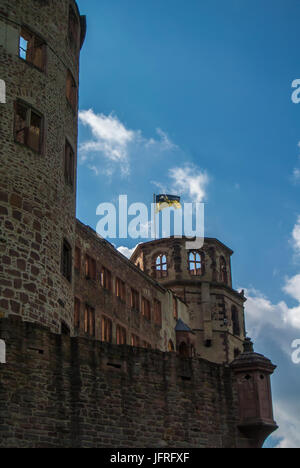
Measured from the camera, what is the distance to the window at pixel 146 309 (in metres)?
47.0

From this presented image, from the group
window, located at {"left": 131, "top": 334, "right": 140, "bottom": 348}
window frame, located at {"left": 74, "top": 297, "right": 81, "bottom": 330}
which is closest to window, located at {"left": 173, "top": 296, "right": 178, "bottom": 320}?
window, located at {"left": 131, "top": 334, "right": 140, "bottom": 348}

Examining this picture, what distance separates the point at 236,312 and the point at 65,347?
39.8 meters

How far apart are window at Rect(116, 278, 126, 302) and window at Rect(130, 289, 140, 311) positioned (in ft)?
3.91

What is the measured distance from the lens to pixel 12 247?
25.3 meters

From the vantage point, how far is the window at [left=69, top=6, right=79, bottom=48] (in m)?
31.9

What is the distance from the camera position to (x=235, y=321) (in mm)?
61688

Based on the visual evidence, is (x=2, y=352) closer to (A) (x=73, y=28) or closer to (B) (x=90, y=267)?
(A) (x=73, y=28)

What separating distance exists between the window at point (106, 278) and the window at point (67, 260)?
1282cm

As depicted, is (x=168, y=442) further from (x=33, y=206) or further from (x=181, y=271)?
(x=181, y=271)

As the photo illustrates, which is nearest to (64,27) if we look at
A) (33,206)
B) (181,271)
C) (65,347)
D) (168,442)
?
(33,206)

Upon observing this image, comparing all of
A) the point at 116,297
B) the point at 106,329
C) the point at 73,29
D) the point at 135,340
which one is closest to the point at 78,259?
the point at 106,329

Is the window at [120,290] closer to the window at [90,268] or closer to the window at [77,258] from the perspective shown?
the window at [90,268]

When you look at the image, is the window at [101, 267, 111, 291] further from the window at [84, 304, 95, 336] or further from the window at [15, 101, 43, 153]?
the window at [15, 101, 43, 153]
